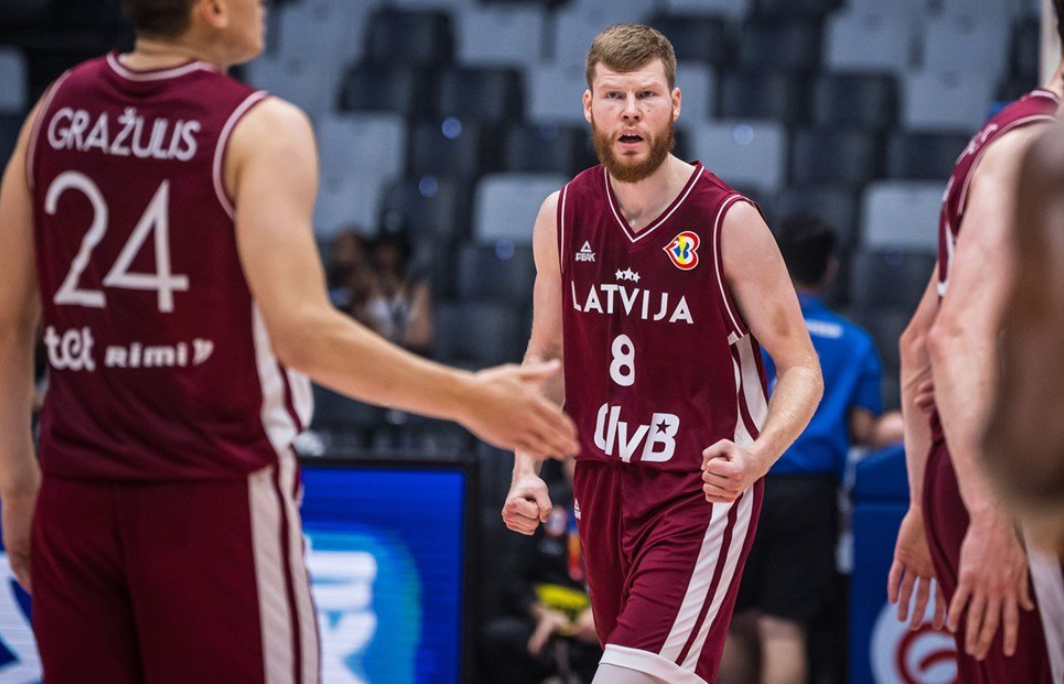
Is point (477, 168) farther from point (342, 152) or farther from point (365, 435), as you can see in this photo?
point (365, 435)

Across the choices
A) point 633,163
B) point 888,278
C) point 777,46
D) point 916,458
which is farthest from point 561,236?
point 777,46

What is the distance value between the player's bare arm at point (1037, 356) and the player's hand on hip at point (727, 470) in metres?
1.57

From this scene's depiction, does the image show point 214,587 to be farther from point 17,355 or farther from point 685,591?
point 685,591

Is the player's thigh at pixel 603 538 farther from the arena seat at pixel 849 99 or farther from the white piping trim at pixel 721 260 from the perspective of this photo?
the arena seat at pixel 849 99

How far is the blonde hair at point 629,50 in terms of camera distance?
4.29 m

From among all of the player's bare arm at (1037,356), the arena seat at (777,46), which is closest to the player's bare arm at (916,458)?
the player's bare arm at (1037,356)

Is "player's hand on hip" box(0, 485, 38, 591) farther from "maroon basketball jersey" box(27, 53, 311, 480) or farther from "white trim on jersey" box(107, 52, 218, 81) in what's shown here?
"white trim on jersey" box(107, 52, 218, 81)

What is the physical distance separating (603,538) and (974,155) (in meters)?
1.59

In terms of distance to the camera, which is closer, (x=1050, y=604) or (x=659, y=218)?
(x=1050, y=604)

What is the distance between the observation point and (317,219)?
11.4 metres

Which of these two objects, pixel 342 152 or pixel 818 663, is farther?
pixel 342 152

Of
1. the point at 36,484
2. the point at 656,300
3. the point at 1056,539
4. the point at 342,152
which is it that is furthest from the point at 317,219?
the point at 1056,539

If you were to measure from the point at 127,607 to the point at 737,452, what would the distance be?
166cm

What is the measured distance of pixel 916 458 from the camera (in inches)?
147
